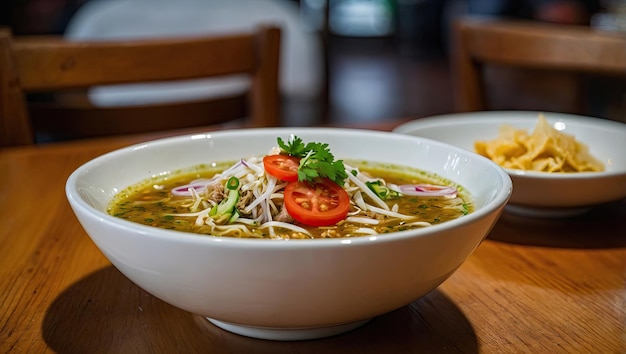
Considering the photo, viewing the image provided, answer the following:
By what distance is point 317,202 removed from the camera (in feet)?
3.33

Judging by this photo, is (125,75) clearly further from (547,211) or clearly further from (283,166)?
(547,211)

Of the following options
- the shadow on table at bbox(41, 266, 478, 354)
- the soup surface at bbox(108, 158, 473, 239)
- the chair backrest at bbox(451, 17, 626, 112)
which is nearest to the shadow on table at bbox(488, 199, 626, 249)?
the soup surface at bbox(108, 158, 473, 239)

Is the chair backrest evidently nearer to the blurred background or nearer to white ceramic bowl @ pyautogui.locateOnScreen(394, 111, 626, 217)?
the blurred background

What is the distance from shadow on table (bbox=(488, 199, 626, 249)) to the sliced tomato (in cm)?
43

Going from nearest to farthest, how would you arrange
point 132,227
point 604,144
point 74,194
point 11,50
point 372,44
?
point 132,227
point 74,194
point 604,144
point 11,50
point 372,44

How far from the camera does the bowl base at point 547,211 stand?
1.37m

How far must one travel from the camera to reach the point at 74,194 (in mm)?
937

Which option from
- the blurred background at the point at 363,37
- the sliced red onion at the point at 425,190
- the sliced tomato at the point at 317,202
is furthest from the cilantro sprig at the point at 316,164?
the blurred background at the point at 363,37

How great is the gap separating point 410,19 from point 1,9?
740 cm

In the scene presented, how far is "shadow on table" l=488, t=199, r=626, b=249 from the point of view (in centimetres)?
129

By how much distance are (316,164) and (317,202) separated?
0.19ft

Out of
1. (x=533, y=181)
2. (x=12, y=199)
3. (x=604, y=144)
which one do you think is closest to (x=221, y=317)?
(x=533, y=181)

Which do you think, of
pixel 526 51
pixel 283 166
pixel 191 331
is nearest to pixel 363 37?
pixel 526 51

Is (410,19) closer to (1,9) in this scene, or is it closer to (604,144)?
(1,9)
